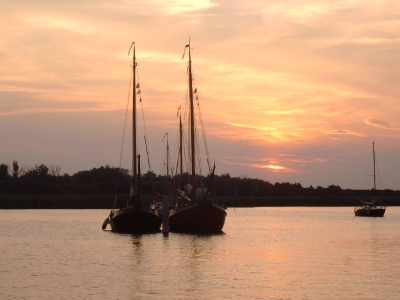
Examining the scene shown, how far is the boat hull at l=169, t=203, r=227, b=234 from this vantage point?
56.3 m

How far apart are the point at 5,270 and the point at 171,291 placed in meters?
10.6

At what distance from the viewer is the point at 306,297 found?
88.0ft

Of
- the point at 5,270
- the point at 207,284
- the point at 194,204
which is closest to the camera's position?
the point at 207,284

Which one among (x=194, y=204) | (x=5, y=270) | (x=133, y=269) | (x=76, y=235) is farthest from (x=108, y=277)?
(x=76, y=235)

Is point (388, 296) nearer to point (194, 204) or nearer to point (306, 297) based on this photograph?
point (306, 297)

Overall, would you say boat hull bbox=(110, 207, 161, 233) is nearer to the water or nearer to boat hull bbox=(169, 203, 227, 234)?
the water

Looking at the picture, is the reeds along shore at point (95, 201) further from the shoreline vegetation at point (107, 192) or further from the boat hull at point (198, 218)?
the boat hull at point (198, 218)

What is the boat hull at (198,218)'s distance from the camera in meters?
56.3

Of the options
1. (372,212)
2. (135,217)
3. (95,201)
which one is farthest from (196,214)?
(95,201)

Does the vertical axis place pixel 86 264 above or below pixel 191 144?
below

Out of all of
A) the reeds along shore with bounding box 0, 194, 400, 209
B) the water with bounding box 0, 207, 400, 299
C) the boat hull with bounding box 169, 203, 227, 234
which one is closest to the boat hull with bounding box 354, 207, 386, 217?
the reeds along shore with bounding box 0, 194, 400, 209

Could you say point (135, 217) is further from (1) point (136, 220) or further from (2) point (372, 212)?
(2) point (372, 212)

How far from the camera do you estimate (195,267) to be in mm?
36469

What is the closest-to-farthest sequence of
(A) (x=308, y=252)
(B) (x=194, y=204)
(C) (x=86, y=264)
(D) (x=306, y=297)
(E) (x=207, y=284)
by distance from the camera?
(D) (x=306, y=297) → (E) (x=207, y=284) → (C) (x=86, y=264) → (A) (x=308, y=252) → (B) (x=194, y=204)
